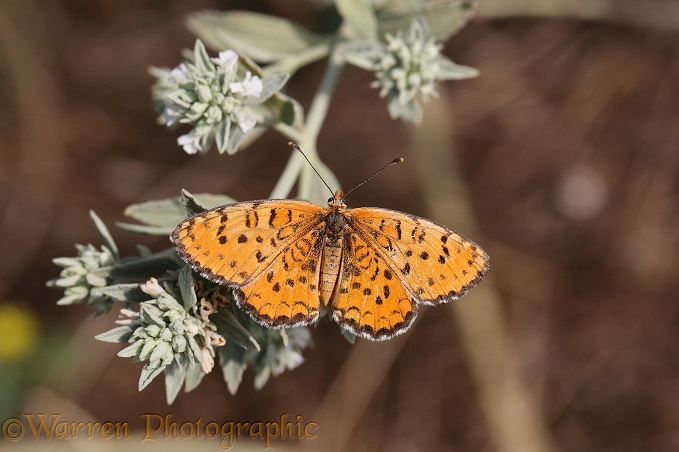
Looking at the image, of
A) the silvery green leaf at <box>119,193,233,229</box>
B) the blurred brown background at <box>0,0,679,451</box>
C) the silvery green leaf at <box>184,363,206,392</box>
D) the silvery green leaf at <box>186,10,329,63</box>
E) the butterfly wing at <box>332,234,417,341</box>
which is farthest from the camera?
the blurred brown background at <box>0,0,679,451</box>

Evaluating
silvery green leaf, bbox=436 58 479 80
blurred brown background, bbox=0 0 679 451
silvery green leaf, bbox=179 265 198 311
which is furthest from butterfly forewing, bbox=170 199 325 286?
blurred brown background, bbox=0 0 679 451

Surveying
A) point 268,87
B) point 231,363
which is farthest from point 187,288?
point 268,87

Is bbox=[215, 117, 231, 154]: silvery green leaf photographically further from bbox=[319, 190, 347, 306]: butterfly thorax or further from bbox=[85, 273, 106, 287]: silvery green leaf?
bbox=[85, 273, 106, 287]: silvery green leaf

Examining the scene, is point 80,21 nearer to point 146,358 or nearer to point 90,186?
point 90,186

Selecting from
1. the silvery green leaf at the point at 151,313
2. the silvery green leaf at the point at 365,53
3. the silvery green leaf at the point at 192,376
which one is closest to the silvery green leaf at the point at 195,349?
the silvery green leaf at the point at 151,313

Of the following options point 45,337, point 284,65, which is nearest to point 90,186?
point 45,337

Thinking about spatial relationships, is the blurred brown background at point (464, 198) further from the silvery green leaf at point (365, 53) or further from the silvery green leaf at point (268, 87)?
the silvery green leaf at point (268, 87)

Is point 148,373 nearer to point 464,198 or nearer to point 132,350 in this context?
point 132,350
